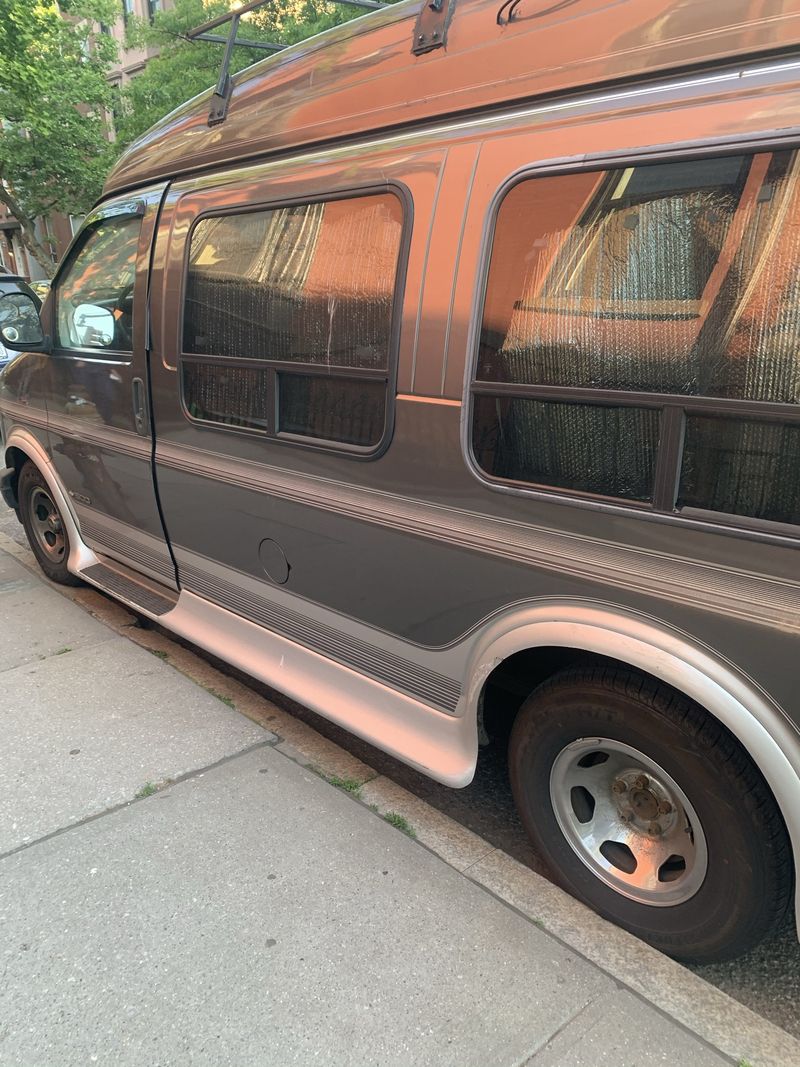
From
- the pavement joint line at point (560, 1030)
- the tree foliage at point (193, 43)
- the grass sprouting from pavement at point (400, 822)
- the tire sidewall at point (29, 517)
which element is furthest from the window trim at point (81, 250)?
the tree foliage at point (193, 43)

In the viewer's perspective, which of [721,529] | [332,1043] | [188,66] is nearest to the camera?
[721,529]

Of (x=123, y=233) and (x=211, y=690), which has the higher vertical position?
(x=123, y=233)

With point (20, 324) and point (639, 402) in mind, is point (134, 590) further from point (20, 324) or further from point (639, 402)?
point (639, 402)

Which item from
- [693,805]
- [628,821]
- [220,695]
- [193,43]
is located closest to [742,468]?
[693,805]

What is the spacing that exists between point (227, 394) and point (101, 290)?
1241 mm

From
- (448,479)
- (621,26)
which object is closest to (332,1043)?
(448,479)

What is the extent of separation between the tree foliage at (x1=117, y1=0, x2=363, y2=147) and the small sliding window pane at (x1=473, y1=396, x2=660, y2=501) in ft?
37.1

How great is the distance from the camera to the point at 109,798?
2686 millimetres

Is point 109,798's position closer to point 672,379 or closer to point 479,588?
point 479,588

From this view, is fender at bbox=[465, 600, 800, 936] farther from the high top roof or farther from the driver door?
the driver door

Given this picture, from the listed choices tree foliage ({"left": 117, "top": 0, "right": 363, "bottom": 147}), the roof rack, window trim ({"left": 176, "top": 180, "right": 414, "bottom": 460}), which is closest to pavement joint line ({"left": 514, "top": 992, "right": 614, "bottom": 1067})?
window trim ({"left": 176, "top": 180, "right": 414, "bottom": 460})

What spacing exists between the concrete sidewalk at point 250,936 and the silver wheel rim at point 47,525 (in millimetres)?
1815

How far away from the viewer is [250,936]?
6.89 ft

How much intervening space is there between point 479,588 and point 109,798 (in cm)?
159
